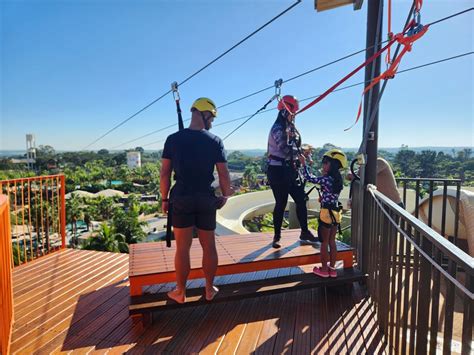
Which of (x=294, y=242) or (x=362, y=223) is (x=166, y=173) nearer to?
(x=294, y=242)

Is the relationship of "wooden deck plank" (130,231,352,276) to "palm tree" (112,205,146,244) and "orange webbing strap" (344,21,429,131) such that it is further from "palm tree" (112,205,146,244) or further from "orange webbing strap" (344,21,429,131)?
"palm tree" (112,205,146,244)

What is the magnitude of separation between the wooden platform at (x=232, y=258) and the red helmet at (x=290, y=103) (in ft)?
4.19

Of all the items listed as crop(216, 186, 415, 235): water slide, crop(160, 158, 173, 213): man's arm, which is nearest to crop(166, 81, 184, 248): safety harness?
crop(160, 158, 173, 213): man's arm

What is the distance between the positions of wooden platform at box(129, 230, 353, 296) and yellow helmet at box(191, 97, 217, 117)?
1234 millimetres

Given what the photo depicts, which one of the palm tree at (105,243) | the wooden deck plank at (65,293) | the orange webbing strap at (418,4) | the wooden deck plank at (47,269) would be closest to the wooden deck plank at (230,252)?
the wooden deck plank at (65,293)

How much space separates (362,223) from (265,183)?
3.26 feet

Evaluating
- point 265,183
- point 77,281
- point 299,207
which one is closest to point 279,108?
point 265,183

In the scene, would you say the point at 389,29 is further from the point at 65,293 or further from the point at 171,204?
the point at 65,293

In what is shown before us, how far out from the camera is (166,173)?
6.65 feet

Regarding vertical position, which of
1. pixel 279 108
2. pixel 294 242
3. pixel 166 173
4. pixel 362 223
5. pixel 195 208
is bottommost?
pixel 294 242

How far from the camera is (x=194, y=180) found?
1.96 metres

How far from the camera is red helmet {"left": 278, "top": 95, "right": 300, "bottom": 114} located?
2.58 m

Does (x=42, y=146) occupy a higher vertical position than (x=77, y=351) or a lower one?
higher

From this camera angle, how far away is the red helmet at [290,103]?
2578mm
